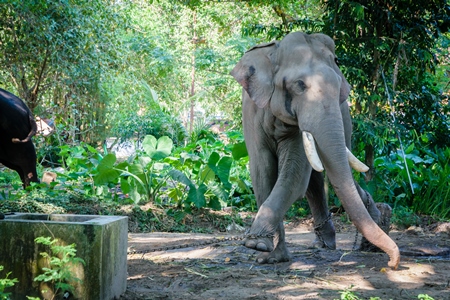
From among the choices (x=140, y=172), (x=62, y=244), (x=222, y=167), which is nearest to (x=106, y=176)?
(x=140, y=172)

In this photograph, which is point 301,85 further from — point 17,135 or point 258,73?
point 17,135

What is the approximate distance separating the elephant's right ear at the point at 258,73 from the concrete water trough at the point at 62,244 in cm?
223

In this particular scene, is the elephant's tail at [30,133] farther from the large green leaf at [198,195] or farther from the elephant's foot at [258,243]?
the elephant's foot at [258,243]

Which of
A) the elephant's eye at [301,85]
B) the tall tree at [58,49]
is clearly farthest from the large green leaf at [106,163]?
the elephant's eye at [301,85]

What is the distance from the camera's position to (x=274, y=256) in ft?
20.0

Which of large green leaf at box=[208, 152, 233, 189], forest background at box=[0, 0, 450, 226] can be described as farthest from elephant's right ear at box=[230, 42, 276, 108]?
large green leaf at box=[208, 152, 233, 189]

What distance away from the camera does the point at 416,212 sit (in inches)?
408

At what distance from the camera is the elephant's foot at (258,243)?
5.38 meters

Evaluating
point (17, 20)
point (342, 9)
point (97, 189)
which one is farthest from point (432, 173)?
point (17, 20)

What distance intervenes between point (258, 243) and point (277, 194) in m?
0.54

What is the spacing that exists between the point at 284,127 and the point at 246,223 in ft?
13.9

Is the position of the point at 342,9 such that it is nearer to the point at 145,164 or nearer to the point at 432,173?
the point at 432,173

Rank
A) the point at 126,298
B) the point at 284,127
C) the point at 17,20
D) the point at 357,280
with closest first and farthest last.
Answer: the point at 126,298 → the point at 357,280 → the point at 284,127 → the point at 17,20

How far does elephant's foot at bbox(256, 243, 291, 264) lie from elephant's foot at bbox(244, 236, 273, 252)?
613 millimetres
